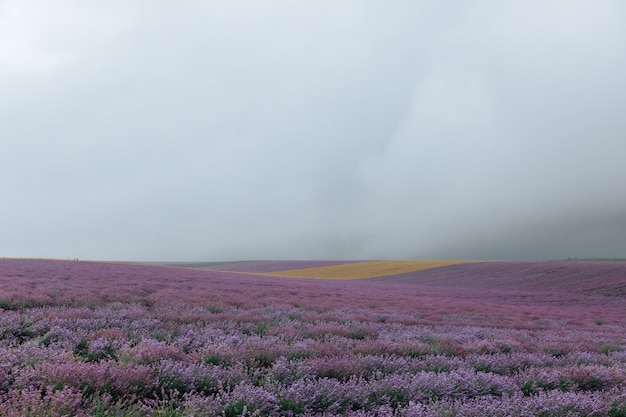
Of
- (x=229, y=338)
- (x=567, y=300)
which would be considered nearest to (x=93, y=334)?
(x=229, y=338)

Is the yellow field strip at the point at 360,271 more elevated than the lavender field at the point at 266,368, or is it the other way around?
the lavender field at the point at 266,368

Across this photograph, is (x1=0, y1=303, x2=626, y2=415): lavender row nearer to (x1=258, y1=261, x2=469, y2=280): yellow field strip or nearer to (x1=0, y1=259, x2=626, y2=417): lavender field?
(x1=0, y1=259, x2=626, y2=417): lavender field

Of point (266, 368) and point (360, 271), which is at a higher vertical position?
point (266, 368)

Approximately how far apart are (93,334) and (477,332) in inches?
282

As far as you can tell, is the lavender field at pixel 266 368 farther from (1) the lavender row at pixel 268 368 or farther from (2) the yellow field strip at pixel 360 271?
(2) the yellow field strip at pixel 360 271

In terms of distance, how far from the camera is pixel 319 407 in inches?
143

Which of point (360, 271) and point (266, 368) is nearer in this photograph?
point (266, 368)

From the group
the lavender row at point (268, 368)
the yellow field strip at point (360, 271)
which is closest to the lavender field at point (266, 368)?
the lavender row at point (268, 368)

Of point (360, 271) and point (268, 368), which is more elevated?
point (268, 368)

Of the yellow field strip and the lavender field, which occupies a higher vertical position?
the lavender field

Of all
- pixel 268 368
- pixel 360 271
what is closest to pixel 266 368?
pixel 268 368

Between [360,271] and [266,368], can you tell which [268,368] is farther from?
[360,271]

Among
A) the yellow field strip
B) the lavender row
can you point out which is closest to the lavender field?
the lavender row

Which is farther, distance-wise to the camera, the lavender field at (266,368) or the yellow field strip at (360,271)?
the yellow field strip at (360,271)
